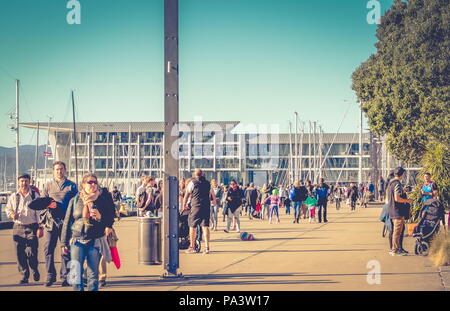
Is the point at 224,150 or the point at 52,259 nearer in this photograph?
the point at 52,259

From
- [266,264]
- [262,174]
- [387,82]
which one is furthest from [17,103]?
[262,174]

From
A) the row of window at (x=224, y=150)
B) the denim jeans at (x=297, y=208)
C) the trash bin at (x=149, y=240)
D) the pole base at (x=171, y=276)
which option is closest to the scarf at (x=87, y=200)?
the pole base at (x=171, y=276)

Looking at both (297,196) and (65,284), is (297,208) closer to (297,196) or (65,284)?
(297,196)

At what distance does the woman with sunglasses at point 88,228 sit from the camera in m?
9.36

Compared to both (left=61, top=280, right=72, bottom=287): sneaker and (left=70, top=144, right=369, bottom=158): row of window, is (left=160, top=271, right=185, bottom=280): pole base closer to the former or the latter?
(left=61, top=280, right=72, bottom=287): sneaker

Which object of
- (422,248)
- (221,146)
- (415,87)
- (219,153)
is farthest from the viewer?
(221,146)

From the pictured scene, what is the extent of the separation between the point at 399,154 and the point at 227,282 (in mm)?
26359

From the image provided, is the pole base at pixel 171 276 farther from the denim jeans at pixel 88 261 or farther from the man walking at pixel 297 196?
the man walking at pixel 297 196

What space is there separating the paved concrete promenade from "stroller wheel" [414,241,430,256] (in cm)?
53

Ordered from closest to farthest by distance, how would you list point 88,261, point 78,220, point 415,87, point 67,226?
point 88,261, point 78,220, point 67,226, point 415,87

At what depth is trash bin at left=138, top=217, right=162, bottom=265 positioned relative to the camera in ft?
44.7

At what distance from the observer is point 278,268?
534 inches

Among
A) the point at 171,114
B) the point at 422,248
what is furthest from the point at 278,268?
the point at 422,248

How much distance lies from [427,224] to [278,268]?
3.87 metres
